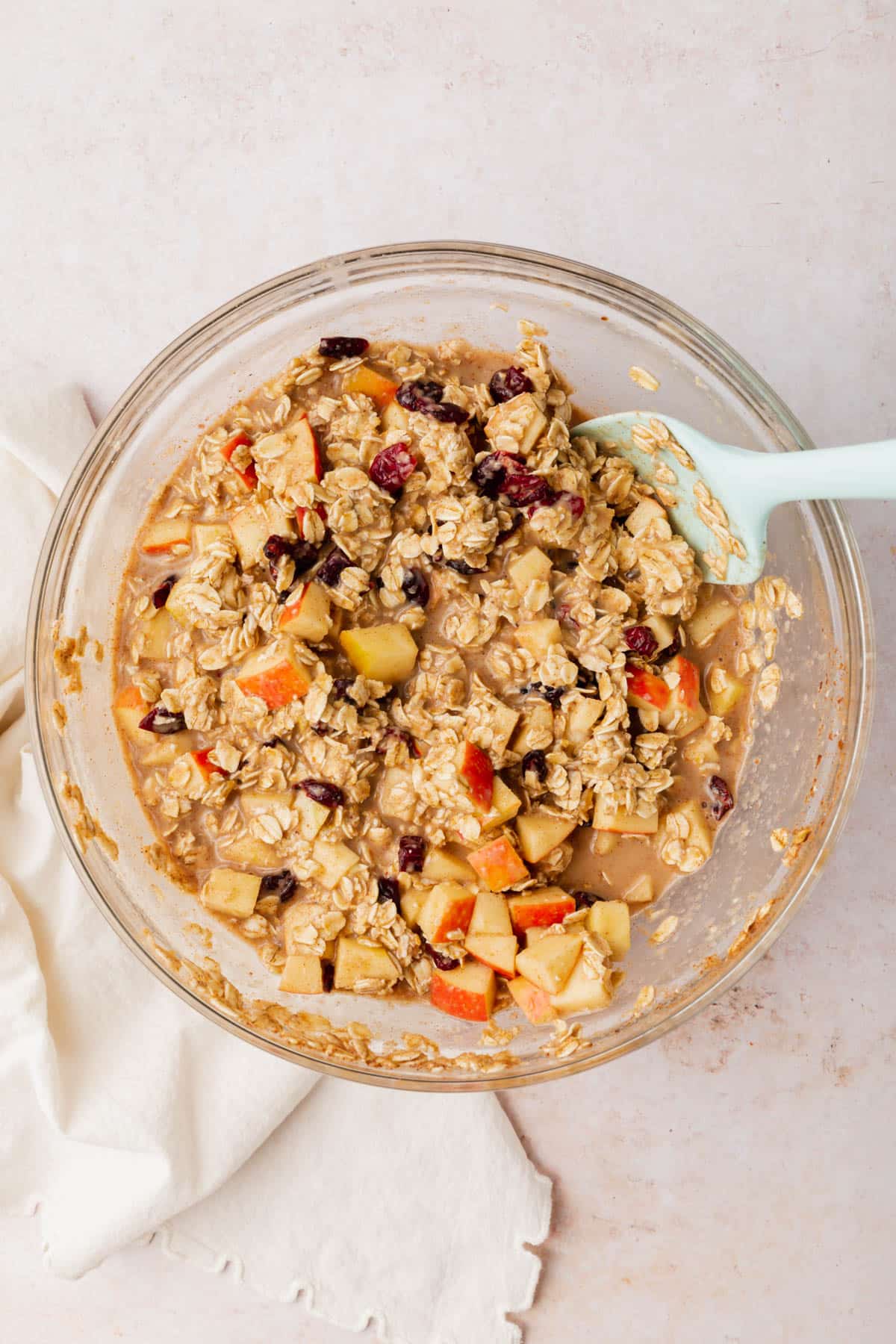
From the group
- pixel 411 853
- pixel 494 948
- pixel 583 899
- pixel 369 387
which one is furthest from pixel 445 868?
pixel 369 387

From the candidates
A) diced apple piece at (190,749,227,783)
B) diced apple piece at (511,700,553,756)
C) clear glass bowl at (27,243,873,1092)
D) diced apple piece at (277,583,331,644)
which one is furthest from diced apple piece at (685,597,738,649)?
diced apple piece at (190,749,227,783)

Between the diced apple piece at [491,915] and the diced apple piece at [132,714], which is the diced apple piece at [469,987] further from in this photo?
the diced apple piece at [132,714]

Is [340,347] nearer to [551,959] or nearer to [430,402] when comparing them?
[430,402]

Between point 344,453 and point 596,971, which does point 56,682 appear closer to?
point 344,453

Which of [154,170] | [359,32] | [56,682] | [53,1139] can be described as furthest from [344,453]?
[53,1139]

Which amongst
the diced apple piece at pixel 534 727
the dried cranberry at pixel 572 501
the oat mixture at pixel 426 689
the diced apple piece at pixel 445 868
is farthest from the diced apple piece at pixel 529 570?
the diced apple piece at pixel 445 868

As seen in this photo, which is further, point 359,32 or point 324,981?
point 359,32
